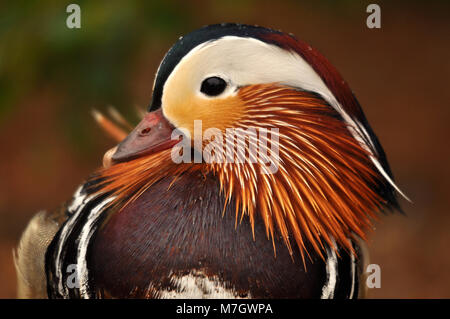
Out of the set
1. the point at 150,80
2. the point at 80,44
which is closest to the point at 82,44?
the point at 80,44

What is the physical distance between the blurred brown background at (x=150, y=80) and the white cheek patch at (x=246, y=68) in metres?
0.66

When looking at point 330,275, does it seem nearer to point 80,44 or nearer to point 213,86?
point 213,86

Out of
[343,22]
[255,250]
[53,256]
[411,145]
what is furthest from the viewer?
[343,22]

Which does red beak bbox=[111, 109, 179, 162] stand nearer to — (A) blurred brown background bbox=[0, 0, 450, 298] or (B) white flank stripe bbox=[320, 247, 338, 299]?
(B) white flank stripe bbox=[320, 247, 338, 299]

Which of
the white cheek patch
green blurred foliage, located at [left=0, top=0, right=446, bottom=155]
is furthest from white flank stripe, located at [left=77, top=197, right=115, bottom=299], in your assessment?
green blurred foliage, located at [left=0, top=0, right=446, bottom=155]

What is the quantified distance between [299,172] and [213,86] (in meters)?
0.19

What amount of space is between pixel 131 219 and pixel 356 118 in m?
0.37

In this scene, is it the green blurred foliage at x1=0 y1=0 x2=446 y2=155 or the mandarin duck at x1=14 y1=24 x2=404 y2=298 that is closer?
the mandarin duck at x1=14 y1=24 x2=404 y2=298

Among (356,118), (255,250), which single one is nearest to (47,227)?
(255,250)

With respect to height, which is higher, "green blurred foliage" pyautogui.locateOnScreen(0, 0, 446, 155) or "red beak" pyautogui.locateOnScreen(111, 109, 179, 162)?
"green blurred foliage" pyautogui.locateOnScreen(0, 0, 446, 155)

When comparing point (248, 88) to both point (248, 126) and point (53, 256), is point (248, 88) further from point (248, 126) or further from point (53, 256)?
point (53, 256)

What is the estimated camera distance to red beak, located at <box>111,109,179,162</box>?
890 millimetres

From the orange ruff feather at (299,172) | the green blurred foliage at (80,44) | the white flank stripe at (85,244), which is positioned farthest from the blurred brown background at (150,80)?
the orange ruff feather at (299,172)

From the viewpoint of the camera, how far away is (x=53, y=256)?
102 cm
